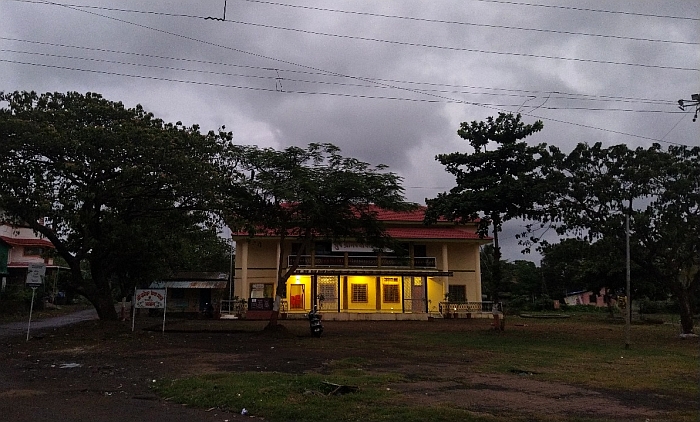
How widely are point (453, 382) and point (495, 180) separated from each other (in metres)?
14.0

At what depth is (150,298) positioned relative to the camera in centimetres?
2119

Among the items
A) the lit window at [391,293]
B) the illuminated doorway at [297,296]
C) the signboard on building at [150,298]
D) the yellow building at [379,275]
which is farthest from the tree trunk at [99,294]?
the lit window at [391,293]

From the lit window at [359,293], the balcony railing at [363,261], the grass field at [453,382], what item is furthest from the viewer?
the lit window at [359,293]

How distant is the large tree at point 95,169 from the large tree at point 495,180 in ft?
32.2

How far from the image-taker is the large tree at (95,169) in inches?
677

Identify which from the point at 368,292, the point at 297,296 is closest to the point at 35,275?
the point at 297,296

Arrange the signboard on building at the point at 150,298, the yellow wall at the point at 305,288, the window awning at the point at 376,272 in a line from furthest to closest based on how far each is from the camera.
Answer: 1. the yellow wall at the point at 305,288
2. the window awning at the point at 376,272
3. the signboard on building at the point at 150,298

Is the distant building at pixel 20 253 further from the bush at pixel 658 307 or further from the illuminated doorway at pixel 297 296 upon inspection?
the bush at pixel 658 307

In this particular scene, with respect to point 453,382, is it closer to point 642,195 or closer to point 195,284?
point 642,195

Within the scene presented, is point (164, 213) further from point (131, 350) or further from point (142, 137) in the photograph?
point (131, 350)

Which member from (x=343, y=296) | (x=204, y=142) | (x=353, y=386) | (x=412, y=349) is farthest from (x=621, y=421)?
(x=343, y=296)

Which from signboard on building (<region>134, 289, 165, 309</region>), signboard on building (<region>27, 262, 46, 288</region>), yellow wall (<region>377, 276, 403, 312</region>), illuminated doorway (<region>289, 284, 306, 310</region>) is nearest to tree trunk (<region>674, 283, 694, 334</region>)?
yellow wall (<region>377, 276, 403, 312</region>)

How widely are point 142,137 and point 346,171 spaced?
7243mm

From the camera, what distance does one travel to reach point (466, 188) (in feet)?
77.4
